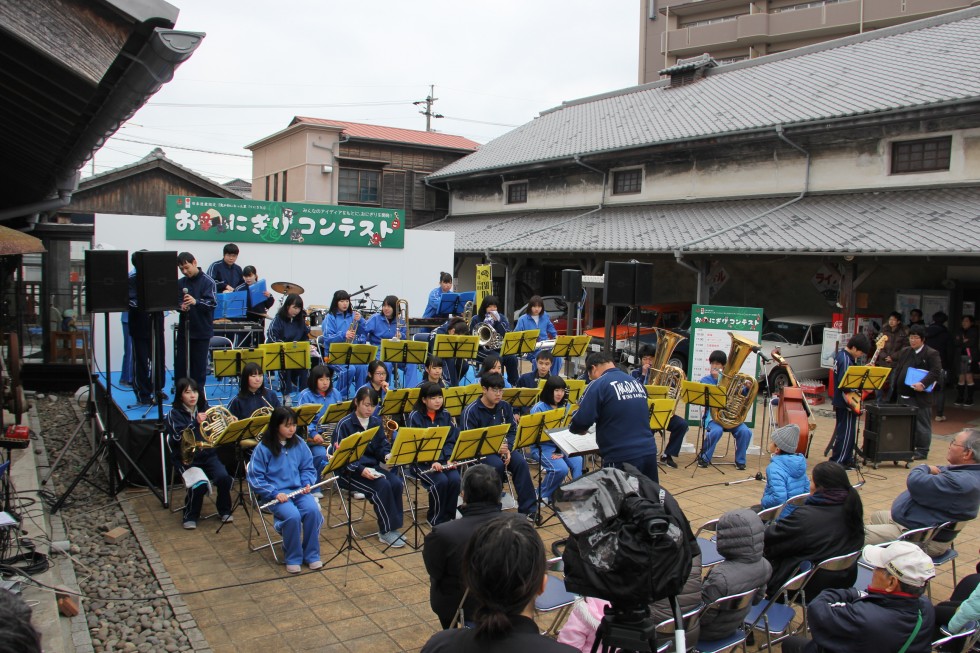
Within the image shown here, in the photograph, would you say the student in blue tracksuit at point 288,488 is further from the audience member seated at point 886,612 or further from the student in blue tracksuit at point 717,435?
the student in blue tracksuit at point 717,435

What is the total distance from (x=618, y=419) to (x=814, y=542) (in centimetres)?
199

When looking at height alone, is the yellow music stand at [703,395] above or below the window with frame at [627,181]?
below

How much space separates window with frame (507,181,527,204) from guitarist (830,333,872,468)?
17597mm

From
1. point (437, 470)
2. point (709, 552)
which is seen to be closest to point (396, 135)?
point (437, 470)


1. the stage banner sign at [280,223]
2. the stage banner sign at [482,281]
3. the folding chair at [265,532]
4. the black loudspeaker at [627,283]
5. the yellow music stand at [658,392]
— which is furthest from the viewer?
the stage banner sign at [482,281]

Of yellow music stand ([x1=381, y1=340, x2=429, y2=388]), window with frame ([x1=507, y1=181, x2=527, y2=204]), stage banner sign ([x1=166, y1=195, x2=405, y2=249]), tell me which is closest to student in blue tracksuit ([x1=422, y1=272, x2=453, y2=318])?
yellow music stand ([x1=381, y1=340, x2=429, y2=388])

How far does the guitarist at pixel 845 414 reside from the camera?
10562 mm

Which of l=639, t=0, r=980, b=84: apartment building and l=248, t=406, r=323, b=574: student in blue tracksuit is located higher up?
l=639, t=0, r=980, b=84: apartment building

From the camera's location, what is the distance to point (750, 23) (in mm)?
44375

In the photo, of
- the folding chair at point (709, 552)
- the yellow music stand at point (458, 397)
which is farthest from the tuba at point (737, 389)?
the folding chair at point (709, 552)

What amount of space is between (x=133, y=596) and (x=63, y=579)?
607 millimetres

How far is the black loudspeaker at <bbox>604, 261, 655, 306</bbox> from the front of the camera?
33.3 feet

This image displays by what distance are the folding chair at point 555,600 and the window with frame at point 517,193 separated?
75.5 feet

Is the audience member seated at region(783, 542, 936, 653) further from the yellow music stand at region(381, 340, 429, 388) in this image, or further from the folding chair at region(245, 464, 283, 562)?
the yellow music stand at region(381, 340, 429, 388)
